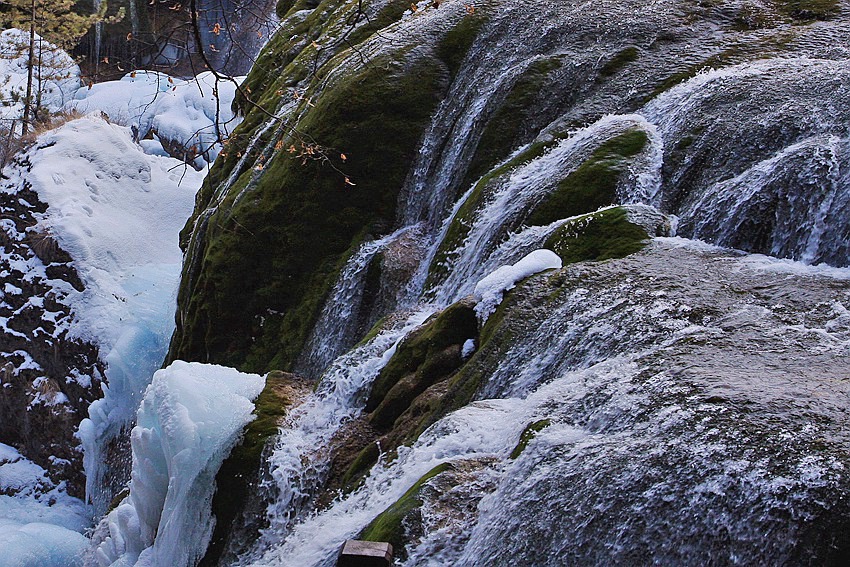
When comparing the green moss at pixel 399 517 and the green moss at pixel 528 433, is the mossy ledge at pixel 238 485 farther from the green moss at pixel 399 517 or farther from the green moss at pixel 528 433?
the green moss at pixel 528 433

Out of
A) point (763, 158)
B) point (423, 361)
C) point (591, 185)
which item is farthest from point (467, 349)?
point (763, 158)

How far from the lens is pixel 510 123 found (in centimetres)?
798

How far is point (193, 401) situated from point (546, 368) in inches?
88.9

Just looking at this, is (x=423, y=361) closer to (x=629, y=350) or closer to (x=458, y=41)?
(x=629, y=350)

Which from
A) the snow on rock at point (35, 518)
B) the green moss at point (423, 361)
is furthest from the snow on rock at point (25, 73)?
the green moss at point (423, 361)

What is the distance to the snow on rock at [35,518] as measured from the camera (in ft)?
30.8

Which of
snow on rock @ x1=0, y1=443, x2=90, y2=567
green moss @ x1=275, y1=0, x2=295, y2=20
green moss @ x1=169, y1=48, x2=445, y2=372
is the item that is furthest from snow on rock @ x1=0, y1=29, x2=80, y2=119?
green moss @ x1=169, y1=48, x2=445, y2=372

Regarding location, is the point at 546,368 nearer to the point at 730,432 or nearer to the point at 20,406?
the point at 730,432

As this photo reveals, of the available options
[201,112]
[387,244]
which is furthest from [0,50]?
[387,244]

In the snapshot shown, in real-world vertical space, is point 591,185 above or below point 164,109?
above

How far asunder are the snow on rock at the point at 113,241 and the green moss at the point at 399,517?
770cm

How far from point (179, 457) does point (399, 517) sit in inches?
79.4

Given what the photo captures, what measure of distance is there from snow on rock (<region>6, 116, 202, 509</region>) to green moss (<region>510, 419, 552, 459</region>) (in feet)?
27.0

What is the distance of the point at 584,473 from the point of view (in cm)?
350
